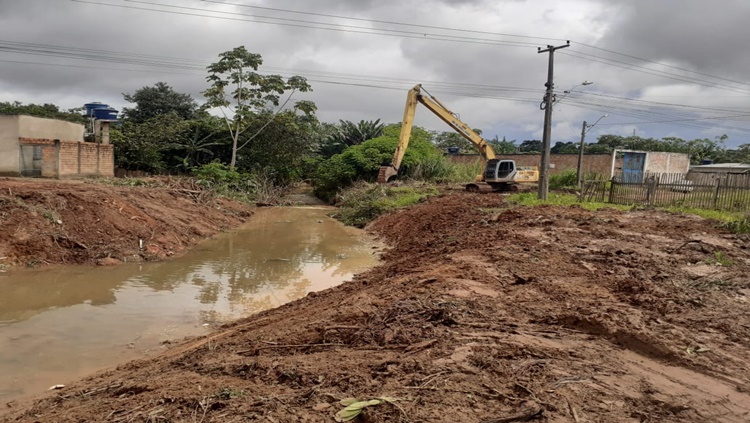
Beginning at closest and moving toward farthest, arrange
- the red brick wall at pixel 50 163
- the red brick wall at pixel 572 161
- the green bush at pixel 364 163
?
the red brick wall at pixel 50 163 < the green bush at pixel 364 163 < the red brick wall at pixel 572 161

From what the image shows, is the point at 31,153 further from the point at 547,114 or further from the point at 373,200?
the point at 547,114

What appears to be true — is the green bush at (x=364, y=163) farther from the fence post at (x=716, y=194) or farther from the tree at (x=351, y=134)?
the fence post at (x=716, y=194)

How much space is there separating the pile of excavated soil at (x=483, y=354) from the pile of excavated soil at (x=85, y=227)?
6.25 m

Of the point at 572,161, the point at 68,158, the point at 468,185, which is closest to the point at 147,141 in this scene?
the point at 68,158

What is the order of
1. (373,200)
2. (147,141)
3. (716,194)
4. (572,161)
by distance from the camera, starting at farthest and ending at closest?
(572,161), (147,141), (373,200), (716,194)

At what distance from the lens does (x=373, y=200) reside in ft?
72.2

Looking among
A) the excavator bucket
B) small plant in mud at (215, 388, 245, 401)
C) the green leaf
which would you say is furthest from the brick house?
the green leaf

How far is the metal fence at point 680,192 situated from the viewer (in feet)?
54.5

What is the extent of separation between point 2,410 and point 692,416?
581 centimetres

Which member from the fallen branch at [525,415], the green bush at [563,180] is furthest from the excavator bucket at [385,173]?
the fallen branch at [525,415]

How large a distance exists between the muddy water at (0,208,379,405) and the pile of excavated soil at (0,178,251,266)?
0.65 m

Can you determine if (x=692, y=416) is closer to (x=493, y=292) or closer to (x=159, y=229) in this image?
(x=493, y=292)

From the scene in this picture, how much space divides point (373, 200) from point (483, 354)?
18167mm

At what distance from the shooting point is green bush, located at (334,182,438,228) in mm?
20844
